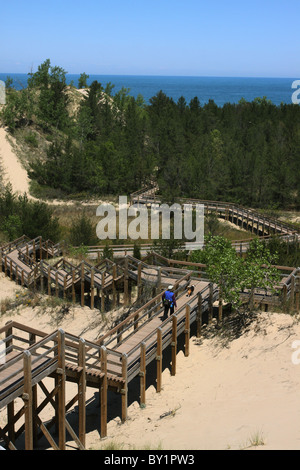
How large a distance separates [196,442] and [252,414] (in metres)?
1.85

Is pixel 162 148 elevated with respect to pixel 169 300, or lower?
elevated

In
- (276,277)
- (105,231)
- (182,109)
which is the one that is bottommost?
(105,231)

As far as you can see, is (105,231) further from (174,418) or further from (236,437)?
(236,437)

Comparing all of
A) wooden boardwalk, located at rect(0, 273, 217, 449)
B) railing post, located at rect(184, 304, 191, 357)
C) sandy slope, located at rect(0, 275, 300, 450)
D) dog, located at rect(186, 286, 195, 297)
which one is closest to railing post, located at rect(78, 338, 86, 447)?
wooden boardwalk, located at rect(0, 273, 217, 449)

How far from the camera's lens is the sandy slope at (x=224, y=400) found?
39.7 ft

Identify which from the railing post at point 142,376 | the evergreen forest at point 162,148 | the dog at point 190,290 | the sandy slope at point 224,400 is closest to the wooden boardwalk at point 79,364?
the railing post at point 142,376

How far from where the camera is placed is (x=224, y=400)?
14.7 meters

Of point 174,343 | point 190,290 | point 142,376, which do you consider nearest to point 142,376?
point 142,376

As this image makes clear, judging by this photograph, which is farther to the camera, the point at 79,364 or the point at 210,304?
the point at 210,304

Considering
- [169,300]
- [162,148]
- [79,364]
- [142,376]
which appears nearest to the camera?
[79,364]

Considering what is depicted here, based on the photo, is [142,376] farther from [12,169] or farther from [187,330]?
[12,169]

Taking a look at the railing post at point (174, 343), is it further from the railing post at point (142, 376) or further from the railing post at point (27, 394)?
the railing post at point (27, 394)

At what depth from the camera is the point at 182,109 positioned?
240 ft

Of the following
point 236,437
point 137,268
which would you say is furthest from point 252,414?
point 137,268
